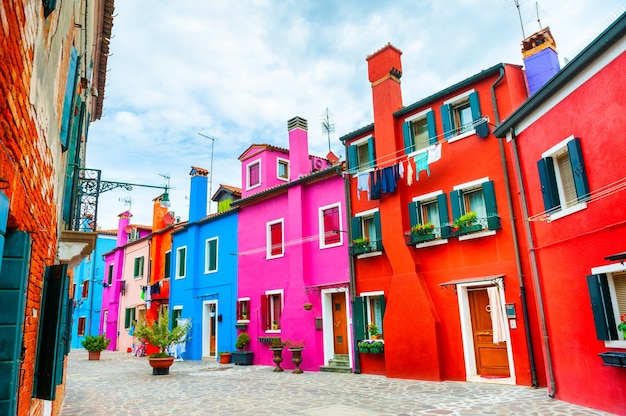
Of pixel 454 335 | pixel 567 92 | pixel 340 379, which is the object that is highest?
pixel 567 92

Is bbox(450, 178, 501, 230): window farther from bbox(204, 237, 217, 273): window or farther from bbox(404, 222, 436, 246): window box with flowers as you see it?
bbox(204, 237, 217, 273): window

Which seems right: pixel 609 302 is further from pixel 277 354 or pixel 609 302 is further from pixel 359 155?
pixel 277 354

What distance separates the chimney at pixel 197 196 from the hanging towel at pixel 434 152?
1382 centimetres

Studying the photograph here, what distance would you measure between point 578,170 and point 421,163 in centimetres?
521

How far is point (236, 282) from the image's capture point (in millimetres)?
20328

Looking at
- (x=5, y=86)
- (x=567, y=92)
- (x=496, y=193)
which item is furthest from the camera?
(x=496, y=193)

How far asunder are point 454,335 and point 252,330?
9182mm

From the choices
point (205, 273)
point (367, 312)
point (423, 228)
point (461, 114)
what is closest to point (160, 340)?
point (205, 273)

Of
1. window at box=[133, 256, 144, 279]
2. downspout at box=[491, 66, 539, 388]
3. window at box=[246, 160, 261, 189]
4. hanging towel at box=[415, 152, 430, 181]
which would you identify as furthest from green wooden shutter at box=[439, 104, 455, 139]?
window at box=[133, 256, 144, 279]

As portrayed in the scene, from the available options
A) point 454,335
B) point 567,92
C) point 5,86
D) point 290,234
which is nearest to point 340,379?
point 454,335

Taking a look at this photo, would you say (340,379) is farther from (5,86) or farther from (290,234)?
(5,86)

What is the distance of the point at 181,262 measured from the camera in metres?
24.2

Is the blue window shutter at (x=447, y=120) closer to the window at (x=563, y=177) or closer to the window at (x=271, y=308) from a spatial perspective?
the window at (x=563, y=177)

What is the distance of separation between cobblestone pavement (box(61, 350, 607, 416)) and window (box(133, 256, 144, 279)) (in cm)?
1395
